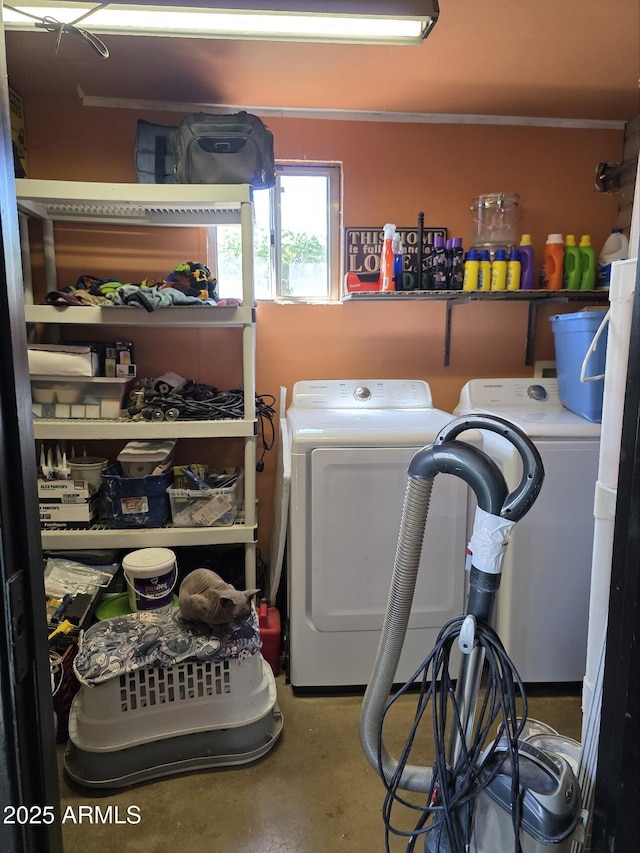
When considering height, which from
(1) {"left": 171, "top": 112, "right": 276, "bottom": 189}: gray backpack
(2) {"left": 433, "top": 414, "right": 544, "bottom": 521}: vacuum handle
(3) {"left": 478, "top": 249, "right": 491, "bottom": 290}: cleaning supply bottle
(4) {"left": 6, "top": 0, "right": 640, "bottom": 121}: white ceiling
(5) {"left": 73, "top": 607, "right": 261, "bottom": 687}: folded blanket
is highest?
(4) {"left": 6, "top": 0, "right": 640, "bottom": 121}: white ceiling

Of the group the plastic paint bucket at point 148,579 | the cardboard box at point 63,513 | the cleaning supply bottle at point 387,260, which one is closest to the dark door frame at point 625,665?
the plastic paint bucket at point 148,579

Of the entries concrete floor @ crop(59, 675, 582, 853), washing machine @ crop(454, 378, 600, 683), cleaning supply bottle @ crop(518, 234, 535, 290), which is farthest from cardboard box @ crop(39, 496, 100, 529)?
cleaning supply bottle @ crop(518, 234, 535, 290)

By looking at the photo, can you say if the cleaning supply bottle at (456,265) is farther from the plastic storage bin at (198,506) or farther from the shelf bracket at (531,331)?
the plastic storage bin at (198,506)

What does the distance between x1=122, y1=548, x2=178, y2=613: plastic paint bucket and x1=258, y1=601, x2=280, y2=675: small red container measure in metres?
0.38

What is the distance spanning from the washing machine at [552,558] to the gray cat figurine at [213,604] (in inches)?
36.2

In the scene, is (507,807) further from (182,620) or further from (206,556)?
(206,556)

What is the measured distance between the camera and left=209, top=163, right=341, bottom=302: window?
2512 mm

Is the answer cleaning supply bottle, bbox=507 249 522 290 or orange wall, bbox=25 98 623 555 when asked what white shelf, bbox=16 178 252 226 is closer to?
orange wall, bbox=25 98 623 555

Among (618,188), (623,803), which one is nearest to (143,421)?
(623,803)

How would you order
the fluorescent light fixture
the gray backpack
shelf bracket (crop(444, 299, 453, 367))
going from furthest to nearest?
shelf bracket (crop(444, 299, 453, 367)), the gray backpack, the fluorescent light fixture

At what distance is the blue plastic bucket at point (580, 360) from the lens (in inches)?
77.8

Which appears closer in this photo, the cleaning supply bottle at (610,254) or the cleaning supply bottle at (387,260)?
the cleaning supply bottle at (387,260)

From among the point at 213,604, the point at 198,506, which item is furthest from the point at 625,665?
the point at 198,506

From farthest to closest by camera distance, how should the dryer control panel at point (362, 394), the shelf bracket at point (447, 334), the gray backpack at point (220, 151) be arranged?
the shelf bracket at point (447, 334) → the dryer control panel at point (362, 394) → the gray backpack at point (220, 151)
